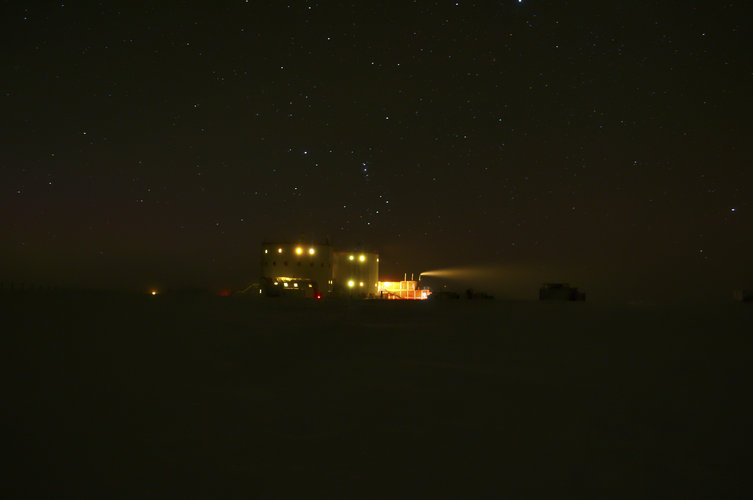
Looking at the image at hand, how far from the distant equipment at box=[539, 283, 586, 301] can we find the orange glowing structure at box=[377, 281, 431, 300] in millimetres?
17650

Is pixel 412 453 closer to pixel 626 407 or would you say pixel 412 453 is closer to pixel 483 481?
pixel 483 481

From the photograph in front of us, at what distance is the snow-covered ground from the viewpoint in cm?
240

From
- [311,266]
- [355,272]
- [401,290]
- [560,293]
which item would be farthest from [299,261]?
[560,293]

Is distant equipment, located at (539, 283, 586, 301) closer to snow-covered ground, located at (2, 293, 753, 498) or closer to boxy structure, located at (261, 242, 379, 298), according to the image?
snow-covered ground, located at (2, 293, 753, 498)

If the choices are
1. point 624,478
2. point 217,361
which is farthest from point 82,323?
point 624,478

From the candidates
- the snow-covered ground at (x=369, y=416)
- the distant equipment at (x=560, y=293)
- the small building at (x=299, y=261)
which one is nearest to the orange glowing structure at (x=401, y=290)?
the small building at (x=299, y=261)

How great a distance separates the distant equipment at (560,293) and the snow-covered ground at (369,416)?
10899 mm

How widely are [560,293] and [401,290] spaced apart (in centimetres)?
2174

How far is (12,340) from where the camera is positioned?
5.02 metres

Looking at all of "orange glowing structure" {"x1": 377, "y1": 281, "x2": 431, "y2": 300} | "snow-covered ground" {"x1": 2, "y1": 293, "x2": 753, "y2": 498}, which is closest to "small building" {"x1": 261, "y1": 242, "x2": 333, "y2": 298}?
"orange glowing structure" {"x1": 377, "y1": 281, "x2": 431, "y2": 300}

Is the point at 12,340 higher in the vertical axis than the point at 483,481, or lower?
higher

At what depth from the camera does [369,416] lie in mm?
3088

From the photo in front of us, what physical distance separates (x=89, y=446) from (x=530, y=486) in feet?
6.89

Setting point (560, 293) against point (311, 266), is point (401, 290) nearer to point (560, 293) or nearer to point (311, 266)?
point (311, 266)
